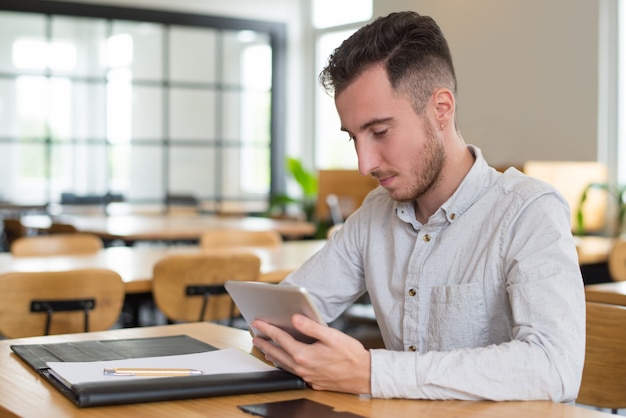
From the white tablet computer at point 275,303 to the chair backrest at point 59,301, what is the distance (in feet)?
4.51

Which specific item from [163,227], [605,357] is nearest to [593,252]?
[163,227]

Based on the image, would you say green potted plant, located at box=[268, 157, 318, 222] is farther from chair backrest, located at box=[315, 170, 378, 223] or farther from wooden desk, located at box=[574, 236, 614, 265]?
wooden desk, located at box=[574, 236, 614, 265]

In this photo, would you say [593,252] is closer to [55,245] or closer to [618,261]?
[618,261]

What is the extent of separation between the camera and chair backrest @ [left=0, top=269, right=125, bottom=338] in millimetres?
2680

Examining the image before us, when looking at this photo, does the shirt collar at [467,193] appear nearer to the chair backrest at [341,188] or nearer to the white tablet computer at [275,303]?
the white tablet computer at [275,303]

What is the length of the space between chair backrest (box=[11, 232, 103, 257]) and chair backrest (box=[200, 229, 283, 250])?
1.66ft

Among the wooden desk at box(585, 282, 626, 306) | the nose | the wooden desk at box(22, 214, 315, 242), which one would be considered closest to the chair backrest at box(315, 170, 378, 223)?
the wooden desk at box(22, 214, 315, 242)

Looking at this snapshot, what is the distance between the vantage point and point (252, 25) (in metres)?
9.67

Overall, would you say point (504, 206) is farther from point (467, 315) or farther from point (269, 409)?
point (269, 409)

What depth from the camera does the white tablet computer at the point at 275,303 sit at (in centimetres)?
127

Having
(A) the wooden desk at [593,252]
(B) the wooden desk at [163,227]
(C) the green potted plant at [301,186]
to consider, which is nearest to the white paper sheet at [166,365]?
(A) the wooden desk at [593,252]

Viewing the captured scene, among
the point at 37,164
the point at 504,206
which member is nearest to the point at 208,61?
the point at 37,164

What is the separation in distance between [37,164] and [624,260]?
6240 millimetres

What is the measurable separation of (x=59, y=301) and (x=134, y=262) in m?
0.80
